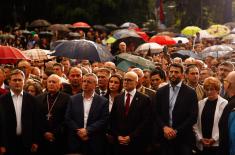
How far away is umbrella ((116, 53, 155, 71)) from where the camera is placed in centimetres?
1518

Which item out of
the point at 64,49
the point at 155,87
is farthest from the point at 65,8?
the point at 155,87

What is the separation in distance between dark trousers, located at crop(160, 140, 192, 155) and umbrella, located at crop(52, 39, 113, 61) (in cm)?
430

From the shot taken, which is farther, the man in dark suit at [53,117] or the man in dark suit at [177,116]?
the man in dark suit at [53,117]

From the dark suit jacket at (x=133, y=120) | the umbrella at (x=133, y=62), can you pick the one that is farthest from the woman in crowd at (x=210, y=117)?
the umbrella at (x=133, y=62)

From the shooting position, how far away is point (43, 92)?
37.3 ft

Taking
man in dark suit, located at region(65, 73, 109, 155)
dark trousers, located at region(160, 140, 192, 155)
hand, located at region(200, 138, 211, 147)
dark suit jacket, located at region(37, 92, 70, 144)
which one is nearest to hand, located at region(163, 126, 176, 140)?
dark trousers, located at region(160, 140, 192, 155)

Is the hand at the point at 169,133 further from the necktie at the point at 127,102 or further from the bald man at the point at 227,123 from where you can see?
the bald man at the point at 227,123

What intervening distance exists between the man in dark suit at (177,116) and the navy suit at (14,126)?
6.83 feet

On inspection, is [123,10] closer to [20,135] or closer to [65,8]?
[65,8]

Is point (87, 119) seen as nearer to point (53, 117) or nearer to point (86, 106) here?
point (86, 106)

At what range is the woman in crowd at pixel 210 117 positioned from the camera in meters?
10.5

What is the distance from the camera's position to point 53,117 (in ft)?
35.8

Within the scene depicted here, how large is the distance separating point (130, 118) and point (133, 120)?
2.4 inches

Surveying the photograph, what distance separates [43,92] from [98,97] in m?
1.22
